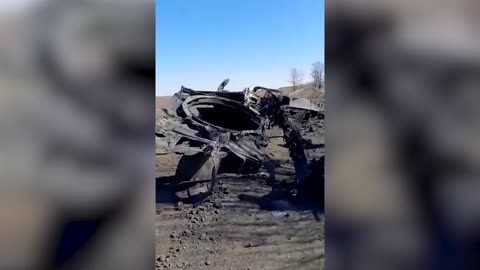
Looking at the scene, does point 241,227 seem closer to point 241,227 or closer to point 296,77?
point 241,227

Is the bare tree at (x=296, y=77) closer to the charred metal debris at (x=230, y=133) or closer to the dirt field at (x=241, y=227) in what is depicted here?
the charred metal debris at (x=230, y=133)

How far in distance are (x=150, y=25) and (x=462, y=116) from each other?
3.62ft

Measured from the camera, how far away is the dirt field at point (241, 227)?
1454mm

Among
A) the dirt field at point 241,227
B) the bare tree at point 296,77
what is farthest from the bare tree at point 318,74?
the dirt field at point 241,227

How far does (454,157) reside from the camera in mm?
1312

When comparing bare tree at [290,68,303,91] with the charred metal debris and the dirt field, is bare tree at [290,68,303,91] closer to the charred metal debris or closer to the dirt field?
the charred metal debris

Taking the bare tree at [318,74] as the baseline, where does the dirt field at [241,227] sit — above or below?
below

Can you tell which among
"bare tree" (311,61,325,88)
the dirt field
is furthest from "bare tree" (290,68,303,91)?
the dirt field

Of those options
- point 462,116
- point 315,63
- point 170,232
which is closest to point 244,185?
point 170,232

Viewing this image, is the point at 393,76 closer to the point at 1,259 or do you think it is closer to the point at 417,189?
the point at 417,189

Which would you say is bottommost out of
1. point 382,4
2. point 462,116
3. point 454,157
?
point 454,157

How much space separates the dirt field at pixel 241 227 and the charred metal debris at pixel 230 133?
0.05m

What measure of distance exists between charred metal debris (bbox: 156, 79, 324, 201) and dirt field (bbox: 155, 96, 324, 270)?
0.05 metres

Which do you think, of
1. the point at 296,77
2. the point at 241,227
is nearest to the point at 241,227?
the point at 241,227
